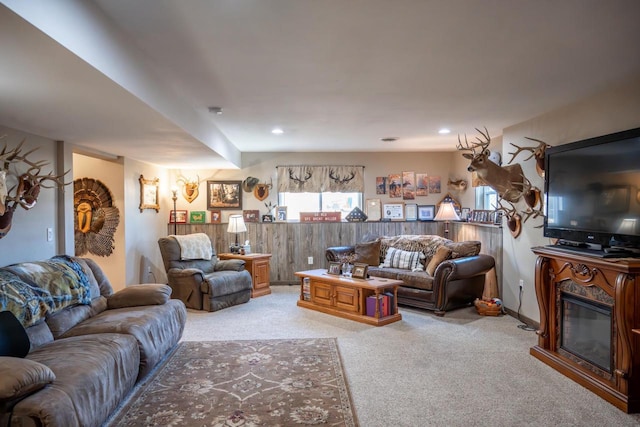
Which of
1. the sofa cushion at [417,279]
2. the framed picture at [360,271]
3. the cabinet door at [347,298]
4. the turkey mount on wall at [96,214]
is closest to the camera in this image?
the cabinet door at [347,298]

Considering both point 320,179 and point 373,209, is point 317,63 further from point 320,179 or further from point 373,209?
point 373,209

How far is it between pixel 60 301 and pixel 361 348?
2.55 m

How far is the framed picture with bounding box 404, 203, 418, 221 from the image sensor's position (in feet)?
23.9

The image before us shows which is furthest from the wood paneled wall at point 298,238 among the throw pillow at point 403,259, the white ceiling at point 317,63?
the white ceiling at point 317,63

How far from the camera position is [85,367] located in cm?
230

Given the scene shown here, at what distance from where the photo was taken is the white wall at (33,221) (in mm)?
3348

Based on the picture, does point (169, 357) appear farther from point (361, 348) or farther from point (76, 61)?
point (76, 61)

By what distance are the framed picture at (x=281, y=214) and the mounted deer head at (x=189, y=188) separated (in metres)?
1.50

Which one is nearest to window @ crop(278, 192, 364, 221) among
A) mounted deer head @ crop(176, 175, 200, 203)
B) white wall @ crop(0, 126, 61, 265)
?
mounted deer head @ crop(176, 175, 200, 203)

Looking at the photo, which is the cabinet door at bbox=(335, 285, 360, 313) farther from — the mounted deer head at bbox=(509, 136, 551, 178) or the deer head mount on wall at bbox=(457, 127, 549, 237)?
the mounted deer head at bbox=(509, 136, 551, 178)

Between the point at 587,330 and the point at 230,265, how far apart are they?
4.37 metres

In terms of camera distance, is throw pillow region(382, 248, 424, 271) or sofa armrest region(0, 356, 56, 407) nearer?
sofa armrest region(0, 356, 56, 407)

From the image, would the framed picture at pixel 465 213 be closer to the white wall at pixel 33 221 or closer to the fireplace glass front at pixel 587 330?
the fireplace glass front at pixel 587 330

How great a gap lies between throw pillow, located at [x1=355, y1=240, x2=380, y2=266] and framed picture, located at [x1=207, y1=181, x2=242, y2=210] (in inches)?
97.0
